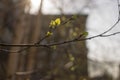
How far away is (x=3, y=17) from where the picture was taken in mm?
10484

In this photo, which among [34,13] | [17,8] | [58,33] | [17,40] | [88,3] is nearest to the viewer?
[17,40]

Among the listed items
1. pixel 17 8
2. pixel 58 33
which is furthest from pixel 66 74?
pixel 17 8

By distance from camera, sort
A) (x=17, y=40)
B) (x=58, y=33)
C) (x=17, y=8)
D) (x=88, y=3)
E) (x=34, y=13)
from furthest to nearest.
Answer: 1. (x=58, y=33)
2. (x=88, y=3)
3. (x=34, y=13)
4. (x=17, y=8)
5. (x=17, y=40)

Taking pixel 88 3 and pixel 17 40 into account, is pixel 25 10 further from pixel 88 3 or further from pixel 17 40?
pixel 88 3

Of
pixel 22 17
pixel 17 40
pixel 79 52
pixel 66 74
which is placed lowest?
pixel 66 74

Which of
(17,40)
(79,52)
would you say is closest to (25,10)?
(17,40)

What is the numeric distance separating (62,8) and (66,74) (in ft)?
13.8

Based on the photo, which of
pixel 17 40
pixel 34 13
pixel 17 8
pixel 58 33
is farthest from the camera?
pixel 58 33

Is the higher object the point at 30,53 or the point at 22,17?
the point at 22,17

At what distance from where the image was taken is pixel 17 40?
349 inches

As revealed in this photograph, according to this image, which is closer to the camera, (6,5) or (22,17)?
(22,17)

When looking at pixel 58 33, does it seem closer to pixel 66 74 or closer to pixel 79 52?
pixel 66 74

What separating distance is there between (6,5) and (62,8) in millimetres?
1792

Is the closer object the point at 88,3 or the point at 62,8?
the point at 62,8
